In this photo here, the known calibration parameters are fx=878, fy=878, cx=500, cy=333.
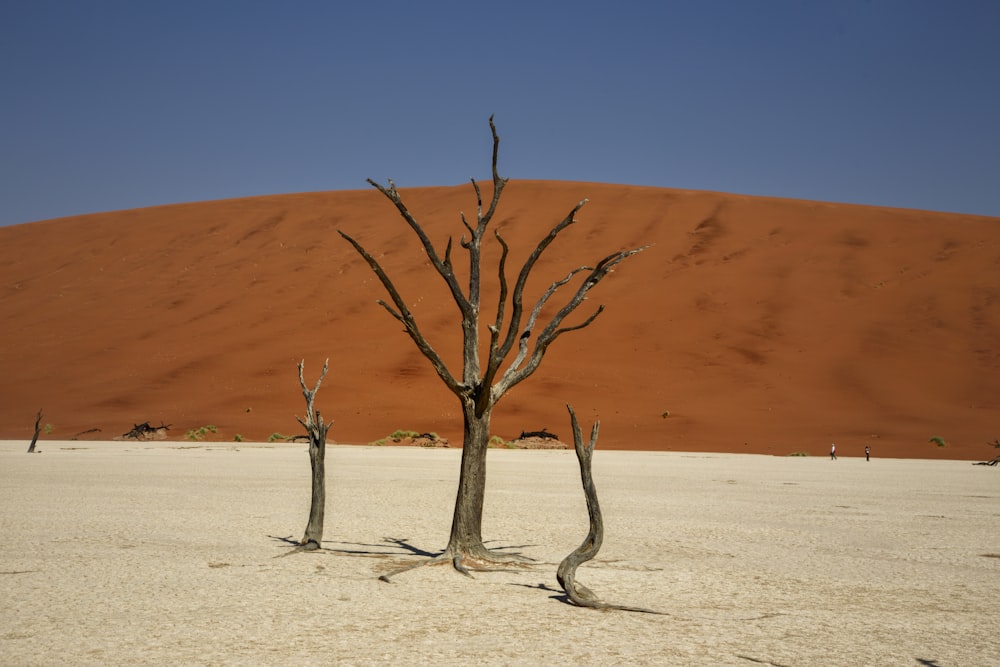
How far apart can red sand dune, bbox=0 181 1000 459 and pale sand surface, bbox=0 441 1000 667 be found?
62.8 ft

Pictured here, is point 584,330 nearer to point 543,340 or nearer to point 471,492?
point 543,340

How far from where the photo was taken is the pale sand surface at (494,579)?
18.2ft

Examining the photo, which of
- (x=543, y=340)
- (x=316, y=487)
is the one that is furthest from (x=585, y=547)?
(x=316, y=487)

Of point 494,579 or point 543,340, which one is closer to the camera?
point 494,579

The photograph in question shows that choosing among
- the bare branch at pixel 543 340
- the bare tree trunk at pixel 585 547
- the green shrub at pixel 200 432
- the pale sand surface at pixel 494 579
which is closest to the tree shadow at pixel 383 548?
the pale sand surface at pixel 494 579

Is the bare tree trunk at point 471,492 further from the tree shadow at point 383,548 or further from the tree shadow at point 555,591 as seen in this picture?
the tree shadow at point 555,591

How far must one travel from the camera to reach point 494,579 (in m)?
7.95

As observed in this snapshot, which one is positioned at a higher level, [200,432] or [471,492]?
[200,432]

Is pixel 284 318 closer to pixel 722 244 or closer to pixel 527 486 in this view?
pixel 722 244

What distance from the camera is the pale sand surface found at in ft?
18.2

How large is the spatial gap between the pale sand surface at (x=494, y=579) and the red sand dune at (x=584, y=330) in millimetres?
19137

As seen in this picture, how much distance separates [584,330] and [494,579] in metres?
40.5

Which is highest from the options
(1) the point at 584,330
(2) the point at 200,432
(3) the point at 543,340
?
(1) the point at 584,330

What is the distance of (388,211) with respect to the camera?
71.4 metres
